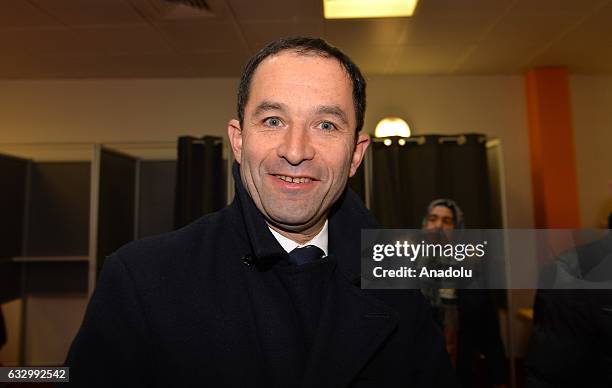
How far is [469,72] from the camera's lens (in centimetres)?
267

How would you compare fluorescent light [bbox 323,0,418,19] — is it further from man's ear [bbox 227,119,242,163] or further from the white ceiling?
man's ear [bbox 227,119,242,163]

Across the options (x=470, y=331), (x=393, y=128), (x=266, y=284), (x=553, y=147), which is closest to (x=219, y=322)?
(x=266, y=284)

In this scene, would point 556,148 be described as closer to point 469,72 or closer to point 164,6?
point 469,72

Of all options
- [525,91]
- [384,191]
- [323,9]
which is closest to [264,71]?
[323,9]

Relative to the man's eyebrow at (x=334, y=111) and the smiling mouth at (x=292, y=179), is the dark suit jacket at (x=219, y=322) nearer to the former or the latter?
the smiling mouth at (x=292, y=179)

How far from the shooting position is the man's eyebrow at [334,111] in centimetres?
61

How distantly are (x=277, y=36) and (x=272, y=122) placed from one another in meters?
1.62

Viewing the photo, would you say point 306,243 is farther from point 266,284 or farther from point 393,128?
point 393,128

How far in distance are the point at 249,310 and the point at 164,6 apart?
166cm

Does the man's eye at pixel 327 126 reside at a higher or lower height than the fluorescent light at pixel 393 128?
lower

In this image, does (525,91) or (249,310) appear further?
(525,91)

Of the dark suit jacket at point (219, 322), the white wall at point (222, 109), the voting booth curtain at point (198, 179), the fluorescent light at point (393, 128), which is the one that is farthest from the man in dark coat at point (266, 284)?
the white wall at point (222, 109)

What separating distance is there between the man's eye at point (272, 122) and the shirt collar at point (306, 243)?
182 mm

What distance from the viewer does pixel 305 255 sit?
0.68 m
